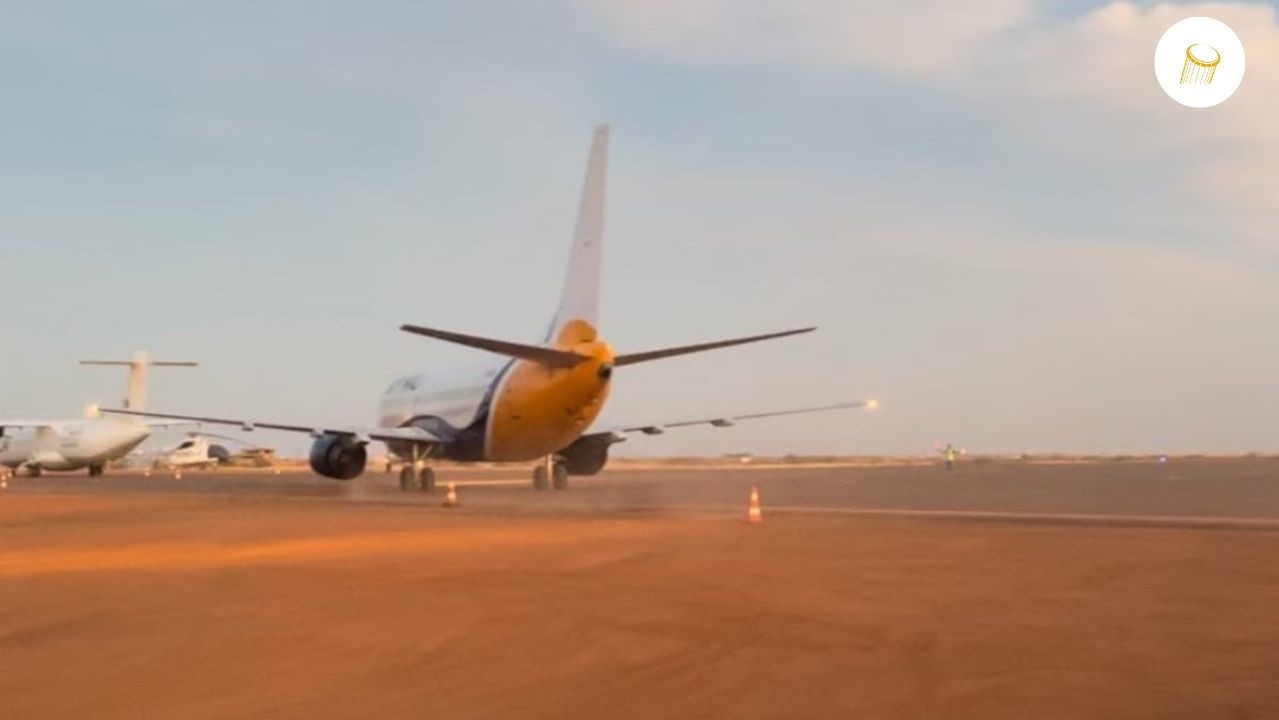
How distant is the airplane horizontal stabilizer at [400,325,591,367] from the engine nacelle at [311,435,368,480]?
28.7 feet

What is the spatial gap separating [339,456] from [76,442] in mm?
32302

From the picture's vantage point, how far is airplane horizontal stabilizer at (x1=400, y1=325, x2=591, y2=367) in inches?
1074

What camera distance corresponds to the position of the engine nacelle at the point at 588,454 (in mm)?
46000

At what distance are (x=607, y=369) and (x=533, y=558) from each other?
19.5 m

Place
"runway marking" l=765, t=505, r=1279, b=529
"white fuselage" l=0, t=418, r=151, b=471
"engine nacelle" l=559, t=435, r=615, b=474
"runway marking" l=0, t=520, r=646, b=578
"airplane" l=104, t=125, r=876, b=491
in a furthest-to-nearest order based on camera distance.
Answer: "white fuselage" l=0, t=418, r=151, b=471 < "engine nacelle" l=559, t=435, r=615, b=474 < "airplane" l=104, t=125, r=876, b=491 < "runway marking" l=765, t=505, r=1279, b=529 < "runway marking" l=0, t=520, r=646, b=578

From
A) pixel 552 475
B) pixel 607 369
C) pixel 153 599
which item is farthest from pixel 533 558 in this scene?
pixel 552 475

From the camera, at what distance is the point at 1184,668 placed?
27.8ft

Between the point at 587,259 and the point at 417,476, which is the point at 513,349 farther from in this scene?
the point at 417,476

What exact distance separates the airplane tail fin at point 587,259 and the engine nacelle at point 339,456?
8848 mm

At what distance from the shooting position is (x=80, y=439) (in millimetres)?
68125

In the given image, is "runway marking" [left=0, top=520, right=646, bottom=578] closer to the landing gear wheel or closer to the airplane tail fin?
the airplane tail fin

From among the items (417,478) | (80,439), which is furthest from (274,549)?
(80,439)

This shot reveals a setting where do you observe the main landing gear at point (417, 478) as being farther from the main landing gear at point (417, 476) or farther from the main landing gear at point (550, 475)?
the main landing gear at point (550, 475)

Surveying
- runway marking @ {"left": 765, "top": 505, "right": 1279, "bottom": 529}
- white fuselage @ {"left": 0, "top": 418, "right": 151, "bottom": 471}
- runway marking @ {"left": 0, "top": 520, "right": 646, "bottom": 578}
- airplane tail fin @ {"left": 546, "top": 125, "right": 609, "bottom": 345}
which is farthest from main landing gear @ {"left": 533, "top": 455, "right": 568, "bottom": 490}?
white fuselage @ {"left": 0, "top": 418, "right": 151, "bottom": 471}
